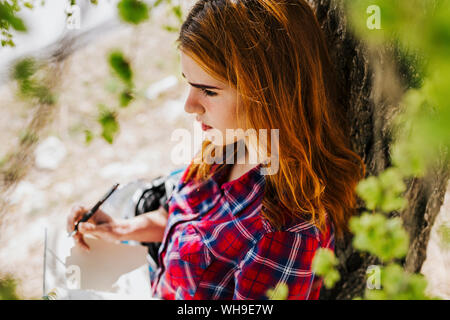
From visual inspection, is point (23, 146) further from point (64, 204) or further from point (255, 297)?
point (64, 204)

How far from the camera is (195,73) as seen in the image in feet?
4.13

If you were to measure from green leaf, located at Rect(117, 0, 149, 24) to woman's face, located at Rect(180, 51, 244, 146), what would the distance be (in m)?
0.32

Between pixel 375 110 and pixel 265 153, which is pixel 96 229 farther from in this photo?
pixel 375 110

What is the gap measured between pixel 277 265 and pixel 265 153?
37cm

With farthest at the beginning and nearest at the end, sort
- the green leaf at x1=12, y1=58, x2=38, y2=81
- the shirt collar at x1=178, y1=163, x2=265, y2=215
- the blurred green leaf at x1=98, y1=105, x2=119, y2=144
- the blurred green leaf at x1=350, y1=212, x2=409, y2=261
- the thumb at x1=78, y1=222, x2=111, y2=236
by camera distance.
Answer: the thumb at x1=78, y1=222, x2=111, y2=236 → the shirt collar at x1=178, y1=163, x2=265, y2=215 → the blurred green leaf at x1=98, y1=105, x2=119, y2=144 → the green leaf at x1=12, y1=58, x2=38, y2=81 → the blurred green leaf at x1=350, y1=212, x2=409, y2=261

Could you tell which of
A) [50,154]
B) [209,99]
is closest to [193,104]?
[209,99]

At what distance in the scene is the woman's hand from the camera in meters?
1.70

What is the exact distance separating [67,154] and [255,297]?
109 inches

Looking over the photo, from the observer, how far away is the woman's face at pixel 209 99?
4.09 ft

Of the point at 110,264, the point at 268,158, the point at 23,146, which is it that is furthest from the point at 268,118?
the point at 110,264

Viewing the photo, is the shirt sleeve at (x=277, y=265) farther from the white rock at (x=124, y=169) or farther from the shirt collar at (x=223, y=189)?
the white rock at (x=124, y=169)

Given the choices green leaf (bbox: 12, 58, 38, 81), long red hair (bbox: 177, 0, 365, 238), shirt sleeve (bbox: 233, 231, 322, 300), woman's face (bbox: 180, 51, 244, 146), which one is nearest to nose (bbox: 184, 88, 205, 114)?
woman's face (bbox: 180, 51, 244, 146)

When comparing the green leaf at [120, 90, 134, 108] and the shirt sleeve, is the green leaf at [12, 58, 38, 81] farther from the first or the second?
the shirt sleeve

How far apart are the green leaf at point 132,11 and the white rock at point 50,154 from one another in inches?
112
